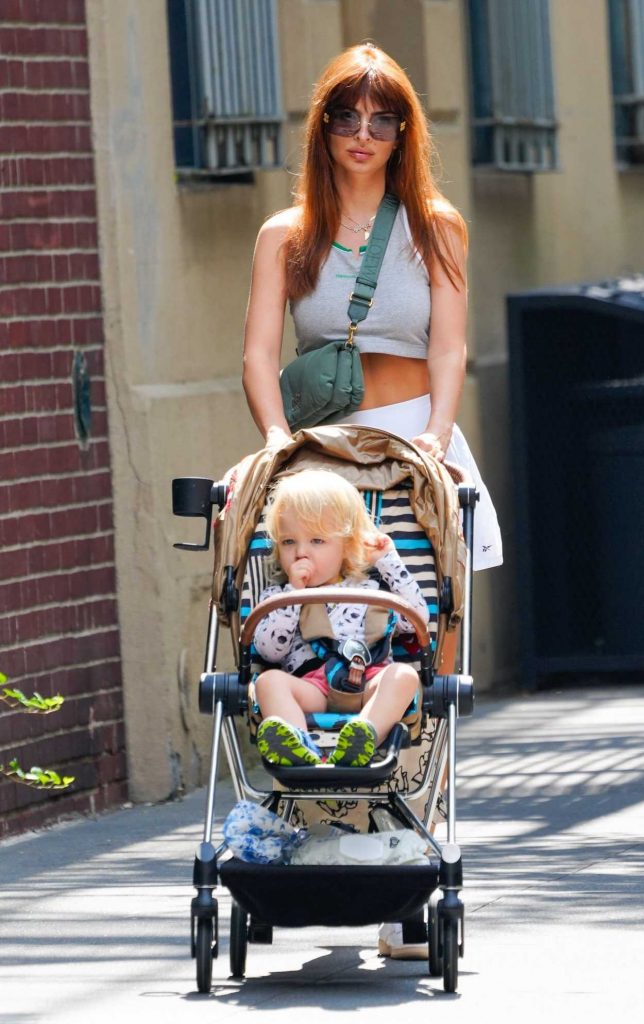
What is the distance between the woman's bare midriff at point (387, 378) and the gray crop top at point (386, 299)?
0.20 ft

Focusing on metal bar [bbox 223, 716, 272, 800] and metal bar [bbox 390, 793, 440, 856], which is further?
metal bar [bbox 223, 716, 272, 800]

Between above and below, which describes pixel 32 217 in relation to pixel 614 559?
above

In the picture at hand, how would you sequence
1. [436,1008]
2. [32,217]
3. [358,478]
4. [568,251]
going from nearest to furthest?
[436,1008] < [358,478] < [32,217] < [568,251]

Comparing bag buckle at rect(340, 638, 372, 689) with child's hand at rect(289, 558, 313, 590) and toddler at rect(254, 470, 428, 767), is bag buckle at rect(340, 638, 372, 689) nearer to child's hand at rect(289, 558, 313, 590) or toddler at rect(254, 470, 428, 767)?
toddler at rect(254, 470, 428, 767)

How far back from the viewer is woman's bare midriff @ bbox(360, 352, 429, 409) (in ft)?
19.6

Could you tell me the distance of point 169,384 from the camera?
335 inches

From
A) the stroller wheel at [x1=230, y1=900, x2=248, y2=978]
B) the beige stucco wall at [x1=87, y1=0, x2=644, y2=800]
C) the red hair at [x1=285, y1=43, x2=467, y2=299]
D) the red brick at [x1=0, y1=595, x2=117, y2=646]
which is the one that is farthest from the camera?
the beige stucco wall at [x1=87, y1=0, x2=644, y2=800]

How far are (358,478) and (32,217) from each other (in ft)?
9.02

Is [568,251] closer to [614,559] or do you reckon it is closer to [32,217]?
[614,559]

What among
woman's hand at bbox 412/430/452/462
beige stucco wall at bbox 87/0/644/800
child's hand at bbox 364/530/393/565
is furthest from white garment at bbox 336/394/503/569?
beige stucco wall at bbox 87/0/644/800

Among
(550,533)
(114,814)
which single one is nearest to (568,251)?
(550,533)

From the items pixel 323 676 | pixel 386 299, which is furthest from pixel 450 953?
pixel 386 299

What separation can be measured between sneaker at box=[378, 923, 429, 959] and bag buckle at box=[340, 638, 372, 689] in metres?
0.75

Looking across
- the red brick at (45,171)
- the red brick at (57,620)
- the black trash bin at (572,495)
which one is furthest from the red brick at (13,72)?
the black trash bin at (572,495)
